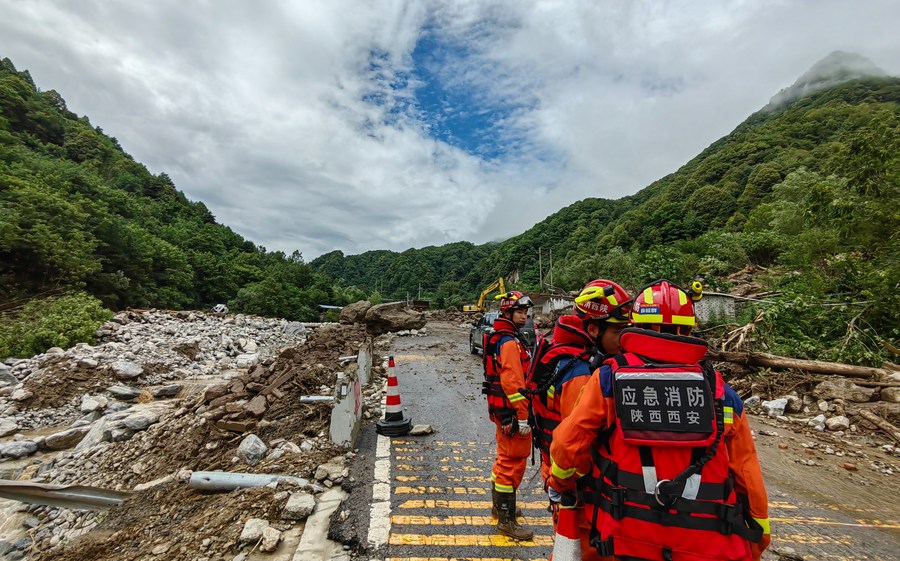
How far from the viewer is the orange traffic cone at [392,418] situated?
18.7ft

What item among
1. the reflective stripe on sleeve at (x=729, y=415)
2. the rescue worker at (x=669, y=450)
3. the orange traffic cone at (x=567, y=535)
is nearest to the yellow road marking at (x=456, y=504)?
the orange traffic cone at (x=567, y=535)

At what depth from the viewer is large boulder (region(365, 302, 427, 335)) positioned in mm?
21766

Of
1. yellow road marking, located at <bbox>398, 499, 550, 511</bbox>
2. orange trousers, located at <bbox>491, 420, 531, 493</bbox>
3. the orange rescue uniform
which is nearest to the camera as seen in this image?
the orange rescue uniform

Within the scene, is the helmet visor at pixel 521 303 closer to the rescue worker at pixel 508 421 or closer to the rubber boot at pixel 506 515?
the rescue worker at pixel 508 421

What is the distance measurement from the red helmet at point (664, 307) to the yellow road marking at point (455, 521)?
264 cm

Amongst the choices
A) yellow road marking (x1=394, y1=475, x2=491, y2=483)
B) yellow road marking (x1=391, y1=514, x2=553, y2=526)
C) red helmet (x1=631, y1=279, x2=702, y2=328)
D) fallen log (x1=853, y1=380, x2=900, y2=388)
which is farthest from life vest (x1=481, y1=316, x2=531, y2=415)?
fallen log (x1=853, y1=380, x2=900, y2=388)

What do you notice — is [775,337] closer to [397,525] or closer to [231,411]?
[397,525]

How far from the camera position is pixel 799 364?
7949 millimetres

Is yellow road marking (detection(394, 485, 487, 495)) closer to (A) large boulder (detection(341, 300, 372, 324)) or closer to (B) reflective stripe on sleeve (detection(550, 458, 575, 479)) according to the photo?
(B) reflective stripe on sleeve (detection(550, 458, 575, 479))

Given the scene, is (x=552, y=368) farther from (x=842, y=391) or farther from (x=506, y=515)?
(x=842, y=391)

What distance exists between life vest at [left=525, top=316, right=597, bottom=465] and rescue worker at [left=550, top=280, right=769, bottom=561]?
617 mm

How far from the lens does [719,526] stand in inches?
60.6

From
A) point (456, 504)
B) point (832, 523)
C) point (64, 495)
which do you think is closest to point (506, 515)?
point (456, 504)

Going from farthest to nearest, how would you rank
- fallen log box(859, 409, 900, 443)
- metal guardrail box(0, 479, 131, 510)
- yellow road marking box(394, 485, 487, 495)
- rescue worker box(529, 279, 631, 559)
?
fallen log box(859, 409, 900, 443)
metal guardrail box(0, 479, 131, 510)
yellow road marking box(394, 485, 487, 495)
rescue worker box(529, 279, 631, 559)
